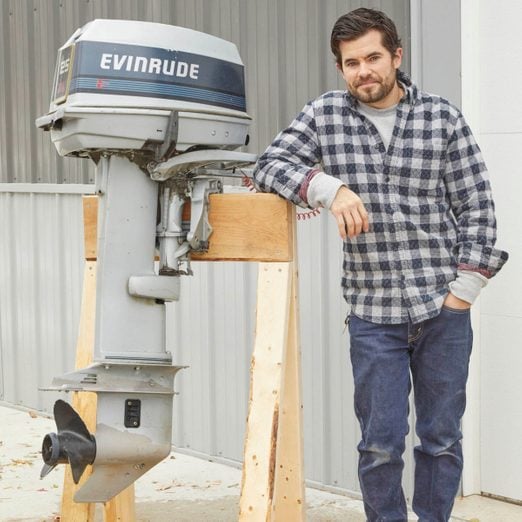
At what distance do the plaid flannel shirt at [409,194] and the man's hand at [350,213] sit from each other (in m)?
0.12

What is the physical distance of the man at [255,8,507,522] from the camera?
10.7 feet

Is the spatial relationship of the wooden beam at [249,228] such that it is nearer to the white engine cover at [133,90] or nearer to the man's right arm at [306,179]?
the man's right arm at [306,179]

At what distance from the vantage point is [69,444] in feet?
10.9

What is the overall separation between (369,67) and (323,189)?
1.17 ft

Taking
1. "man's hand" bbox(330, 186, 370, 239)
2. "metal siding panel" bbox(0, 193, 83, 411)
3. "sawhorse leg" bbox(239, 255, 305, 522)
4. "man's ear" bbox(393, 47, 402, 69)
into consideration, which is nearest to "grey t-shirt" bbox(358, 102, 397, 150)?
"man's ear" bbox(393, 47, 402, 69)

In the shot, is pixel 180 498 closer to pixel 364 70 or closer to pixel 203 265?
pixel 203 265

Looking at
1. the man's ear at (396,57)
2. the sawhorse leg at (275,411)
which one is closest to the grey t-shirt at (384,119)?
the man's ear at (396,57)

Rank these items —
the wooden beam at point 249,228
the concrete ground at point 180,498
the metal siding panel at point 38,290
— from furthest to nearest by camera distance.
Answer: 1. the metal siding panel at point 38,290
2. the concrete ground at point 180,498
3. the wooden beam at point 249,228

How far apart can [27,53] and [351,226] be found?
12.2 feet

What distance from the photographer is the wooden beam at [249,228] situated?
3391mm

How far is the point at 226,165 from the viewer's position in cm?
347

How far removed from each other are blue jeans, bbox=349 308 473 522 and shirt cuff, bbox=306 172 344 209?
0.39 m

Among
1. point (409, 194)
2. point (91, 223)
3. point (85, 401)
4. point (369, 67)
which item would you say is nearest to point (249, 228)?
point (409, 194)

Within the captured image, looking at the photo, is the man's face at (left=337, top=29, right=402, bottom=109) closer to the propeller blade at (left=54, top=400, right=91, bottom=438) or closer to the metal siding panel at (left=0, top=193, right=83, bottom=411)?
the propeller blade at (left=54, top=400, right=91, bottom=438)
